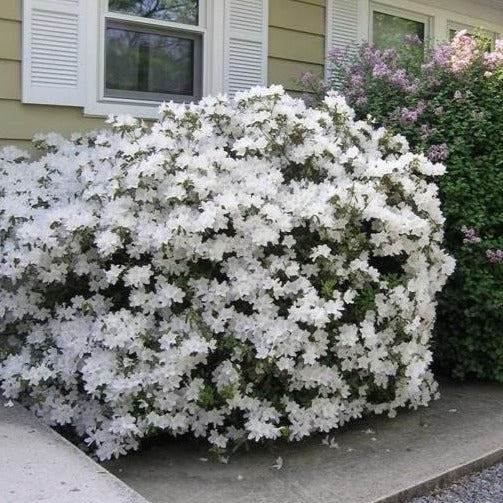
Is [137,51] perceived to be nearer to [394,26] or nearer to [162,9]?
[162,9]

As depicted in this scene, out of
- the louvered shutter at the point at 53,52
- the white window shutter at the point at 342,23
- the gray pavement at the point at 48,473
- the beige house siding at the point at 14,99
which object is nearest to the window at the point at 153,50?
the louvered shutter at the point at 53,52

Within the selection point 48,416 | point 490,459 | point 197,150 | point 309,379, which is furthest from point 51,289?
point 490,459

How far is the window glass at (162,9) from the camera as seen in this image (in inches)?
199

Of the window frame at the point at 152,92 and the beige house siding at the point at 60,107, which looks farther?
the window frame at the point at 152,92

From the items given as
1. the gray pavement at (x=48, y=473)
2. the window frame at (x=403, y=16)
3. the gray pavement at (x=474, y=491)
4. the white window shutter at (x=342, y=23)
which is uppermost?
the window frame at (x=403, y=16)

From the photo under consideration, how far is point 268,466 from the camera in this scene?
10.8 feet

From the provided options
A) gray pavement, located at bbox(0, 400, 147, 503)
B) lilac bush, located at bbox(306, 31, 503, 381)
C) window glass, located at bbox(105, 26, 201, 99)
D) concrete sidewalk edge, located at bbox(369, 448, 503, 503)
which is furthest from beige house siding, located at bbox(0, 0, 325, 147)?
concrete sidewalk edge, located at bbox(369, 448, 503, 503)

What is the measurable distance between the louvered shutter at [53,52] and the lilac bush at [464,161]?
6.36ft

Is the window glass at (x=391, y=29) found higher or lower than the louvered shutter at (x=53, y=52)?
higher

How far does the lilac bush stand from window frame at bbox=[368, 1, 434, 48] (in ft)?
→ 5.16

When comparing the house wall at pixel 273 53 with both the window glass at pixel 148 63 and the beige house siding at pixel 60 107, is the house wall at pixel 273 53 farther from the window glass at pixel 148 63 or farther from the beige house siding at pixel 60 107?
the window glass at pixel 148 63

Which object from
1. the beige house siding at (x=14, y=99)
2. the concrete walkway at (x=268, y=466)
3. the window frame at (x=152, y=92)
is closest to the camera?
the concrete walkway at (x=268, y=466)

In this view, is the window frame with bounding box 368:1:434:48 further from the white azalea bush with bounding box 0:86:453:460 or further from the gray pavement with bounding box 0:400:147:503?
the gray pavement with bounding box 0:400:147:503

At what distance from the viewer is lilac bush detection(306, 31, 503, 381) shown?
429 cm
